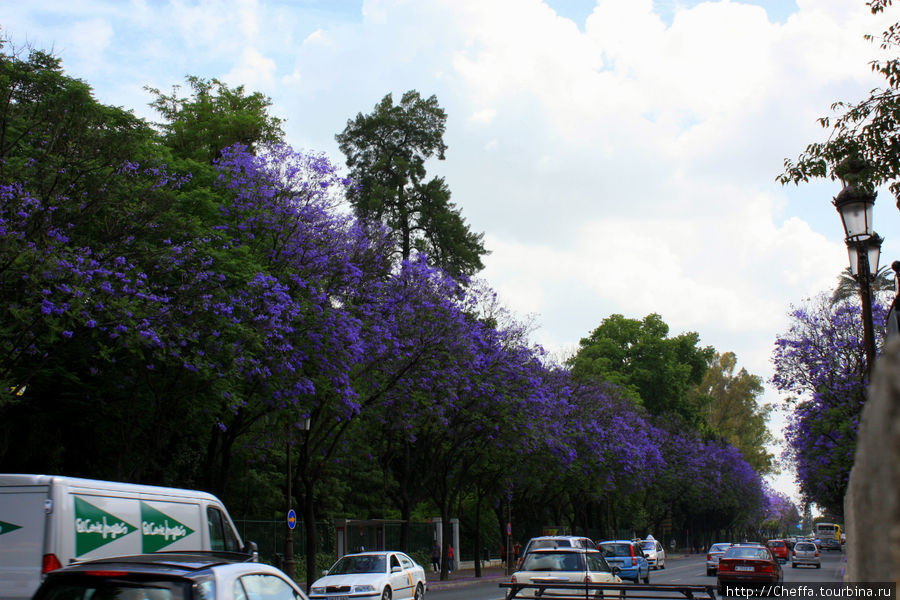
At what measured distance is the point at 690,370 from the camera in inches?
3113

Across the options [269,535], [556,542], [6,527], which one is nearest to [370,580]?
[556,542]

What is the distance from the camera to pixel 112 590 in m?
5.88

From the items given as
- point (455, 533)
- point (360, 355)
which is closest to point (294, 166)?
point (360, 355)

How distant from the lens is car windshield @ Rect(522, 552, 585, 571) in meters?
17.9

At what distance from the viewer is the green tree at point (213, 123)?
3300 cm

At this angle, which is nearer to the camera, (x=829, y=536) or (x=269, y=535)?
(x=269, y=535)

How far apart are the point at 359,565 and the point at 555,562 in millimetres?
5581

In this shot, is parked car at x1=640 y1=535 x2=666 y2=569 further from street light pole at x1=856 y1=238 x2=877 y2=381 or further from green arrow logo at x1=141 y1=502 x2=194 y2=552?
green arrow logo at x1=141 y1=502 x2=194 y2=552

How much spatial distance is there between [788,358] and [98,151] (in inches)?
1000

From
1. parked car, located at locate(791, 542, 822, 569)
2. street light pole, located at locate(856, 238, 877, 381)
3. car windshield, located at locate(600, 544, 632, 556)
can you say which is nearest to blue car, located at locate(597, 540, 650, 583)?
car windshield, located at locate(600, 544, 632, 556)

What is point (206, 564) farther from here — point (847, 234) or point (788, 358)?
point (788, 358)

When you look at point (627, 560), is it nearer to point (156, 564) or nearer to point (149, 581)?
point (156, 564)

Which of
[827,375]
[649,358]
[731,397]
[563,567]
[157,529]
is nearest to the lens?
[157,529]

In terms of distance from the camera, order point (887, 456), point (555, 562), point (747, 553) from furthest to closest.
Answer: point (747, 553) → point (555, 562) → point (887, 456)
